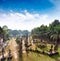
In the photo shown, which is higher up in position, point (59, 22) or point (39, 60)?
point (59, 22)

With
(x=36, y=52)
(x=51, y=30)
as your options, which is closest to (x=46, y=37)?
(x=51, y=30)

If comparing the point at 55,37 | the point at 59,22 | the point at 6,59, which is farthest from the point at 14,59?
the point at 59,22

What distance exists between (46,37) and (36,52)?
23307 mm

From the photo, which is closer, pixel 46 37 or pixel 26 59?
pixel 26 59

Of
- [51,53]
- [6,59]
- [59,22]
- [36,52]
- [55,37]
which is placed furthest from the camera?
[59,22]

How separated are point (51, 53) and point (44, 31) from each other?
100 feet

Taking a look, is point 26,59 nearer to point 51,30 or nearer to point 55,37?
point 55,37

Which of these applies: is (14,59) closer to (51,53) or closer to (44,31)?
(51,53)

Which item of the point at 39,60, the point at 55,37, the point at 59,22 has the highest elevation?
the point at 59,22

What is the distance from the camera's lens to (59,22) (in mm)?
67312

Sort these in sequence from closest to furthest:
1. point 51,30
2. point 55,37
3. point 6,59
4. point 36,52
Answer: point 6,59 → point 36,52 → point 55,37 → point 51,30

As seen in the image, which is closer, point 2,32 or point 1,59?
point 1,59

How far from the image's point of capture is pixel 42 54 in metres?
32.8

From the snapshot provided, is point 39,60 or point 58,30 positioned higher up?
point 58,30
